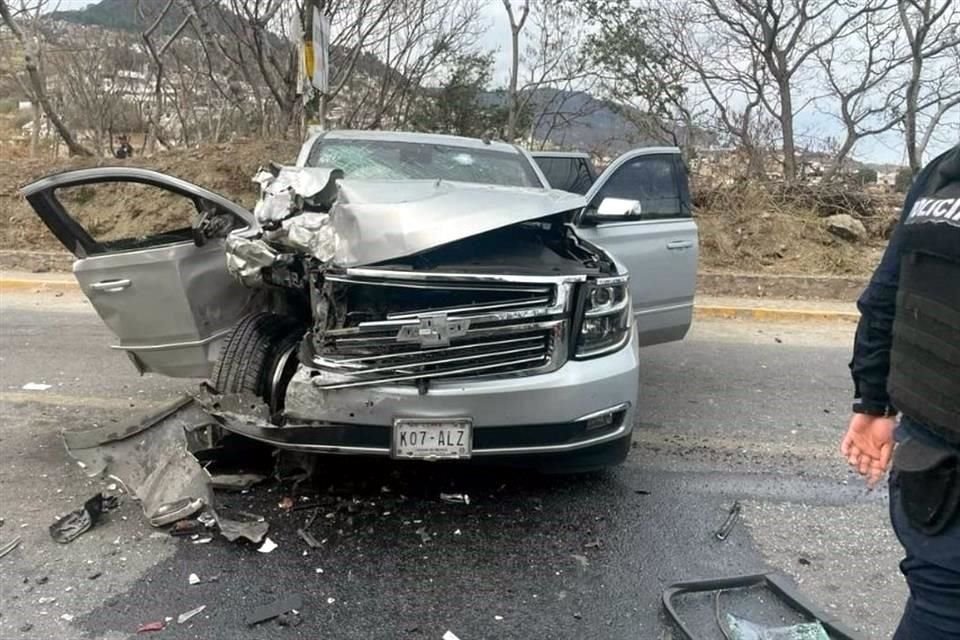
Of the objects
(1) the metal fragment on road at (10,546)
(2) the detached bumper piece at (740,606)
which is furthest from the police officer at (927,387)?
(1) the metal fragment on road at (10,546)

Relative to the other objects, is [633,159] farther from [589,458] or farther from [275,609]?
[275,609]

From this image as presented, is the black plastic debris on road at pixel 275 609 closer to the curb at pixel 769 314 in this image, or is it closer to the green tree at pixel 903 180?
the curb at pixel 769 314

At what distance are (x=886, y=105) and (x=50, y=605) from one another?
1392cm

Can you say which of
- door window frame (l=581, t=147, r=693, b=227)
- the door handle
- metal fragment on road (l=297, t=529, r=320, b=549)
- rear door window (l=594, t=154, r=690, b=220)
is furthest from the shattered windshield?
metal fragment on road (l=297, t=529, r=320, b=549)

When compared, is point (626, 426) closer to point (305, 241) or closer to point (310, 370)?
point (310, 370)

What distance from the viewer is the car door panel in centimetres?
394

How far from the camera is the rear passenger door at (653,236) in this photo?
5.16m

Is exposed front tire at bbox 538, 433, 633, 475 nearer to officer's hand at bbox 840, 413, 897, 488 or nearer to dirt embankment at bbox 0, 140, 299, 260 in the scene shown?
officer's hand at bbox 840, 413, 897, 488

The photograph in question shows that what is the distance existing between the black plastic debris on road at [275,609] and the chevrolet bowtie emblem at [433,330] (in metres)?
1.06

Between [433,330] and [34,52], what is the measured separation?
1249 cm

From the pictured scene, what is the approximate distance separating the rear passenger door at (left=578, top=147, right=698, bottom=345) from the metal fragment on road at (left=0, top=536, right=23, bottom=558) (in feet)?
11.0

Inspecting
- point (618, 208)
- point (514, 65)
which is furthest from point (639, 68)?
point (618, 208)


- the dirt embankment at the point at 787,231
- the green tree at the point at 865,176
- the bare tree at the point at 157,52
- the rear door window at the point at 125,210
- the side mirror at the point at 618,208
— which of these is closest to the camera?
the side mirror at the point at 618,208

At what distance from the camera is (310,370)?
130 inches
